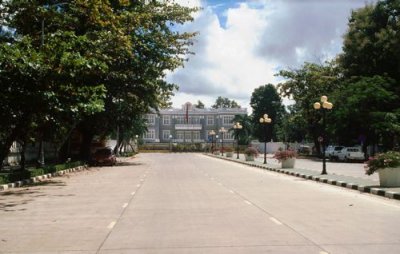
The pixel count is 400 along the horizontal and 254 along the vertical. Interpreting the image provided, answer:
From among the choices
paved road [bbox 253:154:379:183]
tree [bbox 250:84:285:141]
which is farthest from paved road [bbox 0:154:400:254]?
tree [bbox 250:84:285:141]

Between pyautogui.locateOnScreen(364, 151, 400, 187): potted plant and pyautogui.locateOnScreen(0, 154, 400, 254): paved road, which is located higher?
pyautogui.locateOnScreen(364, 151, 400, 187): potted plant

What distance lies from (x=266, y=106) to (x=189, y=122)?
20.5 meters

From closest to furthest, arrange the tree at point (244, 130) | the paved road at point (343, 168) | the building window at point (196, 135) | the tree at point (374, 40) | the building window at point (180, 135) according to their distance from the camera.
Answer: the paved road at point (343, 168) → the tree at point (374, 40) → the tree at point (244, 130) → the building window at point (180, 135) → the building window at point (196, 135)

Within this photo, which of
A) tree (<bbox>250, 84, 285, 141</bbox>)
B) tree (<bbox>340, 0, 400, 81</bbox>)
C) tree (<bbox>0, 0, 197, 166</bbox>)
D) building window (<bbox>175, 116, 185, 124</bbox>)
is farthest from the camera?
building window (<bbox>175, 116, 185, 124</bbox>)

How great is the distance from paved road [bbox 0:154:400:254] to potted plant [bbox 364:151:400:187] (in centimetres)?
172

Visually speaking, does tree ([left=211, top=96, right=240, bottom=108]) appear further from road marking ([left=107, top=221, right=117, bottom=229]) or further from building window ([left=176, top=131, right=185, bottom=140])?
road marking ([left=107, top=221, right=117, bottom=229])

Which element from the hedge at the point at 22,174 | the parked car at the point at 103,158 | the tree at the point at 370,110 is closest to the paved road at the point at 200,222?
the hedge at the point at 22,174

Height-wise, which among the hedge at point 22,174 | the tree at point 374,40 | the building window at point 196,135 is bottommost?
the hedge at point 22,174

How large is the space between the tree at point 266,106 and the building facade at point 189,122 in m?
9.11

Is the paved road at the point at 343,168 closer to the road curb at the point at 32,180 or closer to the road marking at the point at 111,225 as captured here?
the road curb at the point at 32,180

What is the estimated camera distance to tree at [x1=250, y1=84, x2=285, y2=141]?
126062 mm

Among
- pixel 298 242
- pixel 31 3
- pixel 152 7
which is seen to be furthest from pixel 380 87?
pixel 298 242

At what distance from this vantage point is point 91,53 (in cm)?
2692

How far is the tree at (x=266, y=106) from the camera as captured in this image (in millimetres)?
126062
